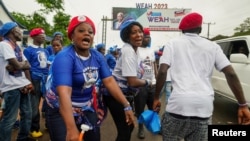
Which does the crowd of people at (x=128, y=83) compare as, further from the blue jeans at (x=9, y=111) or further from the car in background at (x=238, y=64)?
the car in background at (x=238, y=64)

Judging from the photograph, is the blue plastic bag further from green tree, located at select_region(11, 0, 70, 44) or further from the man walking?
green tree, located at select_region(11, 0, 70, 44)

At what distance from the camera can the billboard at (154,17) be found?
1091 inches

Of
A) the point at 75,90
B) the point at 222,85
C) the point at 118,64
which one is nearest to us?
the point at 75,90

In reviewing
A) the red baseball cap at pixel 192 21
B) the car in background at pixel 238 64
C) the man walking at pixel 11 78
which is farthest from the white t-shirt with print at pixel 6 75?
the car in background at pixel 238 64

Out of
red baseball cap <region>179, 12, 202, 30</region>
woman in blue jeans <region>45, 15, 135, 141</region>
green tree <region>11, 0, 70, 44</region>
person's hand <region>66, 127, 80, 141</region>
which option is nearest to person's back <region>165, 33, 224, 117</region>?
red baseball cap <region>179, 12, 202, 30</region>

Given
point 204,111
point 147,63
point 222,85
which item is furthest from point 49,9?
point 204,111

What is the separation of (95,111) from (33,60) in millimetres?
2668

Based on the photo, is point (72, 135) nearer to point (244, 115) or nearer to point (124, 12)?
point (244, 115)

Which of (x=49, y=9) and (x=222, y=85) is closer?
(x=222, y=85)

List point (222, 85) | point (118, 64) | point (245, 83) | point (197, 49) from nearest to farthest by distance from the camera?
1. point (197, 49)
2. point (118, 64)
3. point (245, 83)
4. point (222, 85)

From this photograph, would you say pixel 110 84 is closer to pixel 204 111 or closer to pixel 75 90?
pixel 75 90

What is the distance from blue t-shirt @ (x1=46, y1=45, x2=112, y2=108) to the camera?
206 cm

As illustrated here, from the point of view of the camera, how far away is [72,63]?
2166 millimetres

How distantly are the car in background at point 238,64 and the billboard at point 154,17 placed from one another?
67.6 feet
